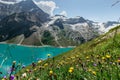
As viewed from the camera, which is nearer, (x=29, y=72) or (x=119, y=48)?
(x=29, y=72)

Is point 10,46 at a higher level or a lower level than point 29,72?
higher

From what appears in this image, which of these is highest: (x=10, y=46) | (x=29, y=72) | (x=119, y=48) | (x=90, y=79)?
(x=10, y=46)

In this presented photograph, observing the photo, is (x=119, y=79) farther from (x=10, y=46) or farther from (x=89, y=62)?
(x=89, y=62)

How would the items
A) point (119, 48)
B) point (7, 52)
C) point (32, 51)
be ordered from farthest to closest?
1. point (119, 48)
2. point (32, 51)
3. point (7, 52)

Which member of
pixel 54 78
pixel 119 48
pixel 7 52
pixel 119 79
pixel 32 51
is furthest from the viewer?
pixel 119 48

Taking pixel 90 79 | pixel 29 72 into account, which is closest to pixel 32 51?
pixel 29 72

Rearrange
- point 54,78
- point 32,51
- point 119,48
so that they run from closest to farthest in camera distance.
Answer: point 54,78
point 32,51
point 119,48

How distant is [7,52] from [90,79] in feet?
7.22

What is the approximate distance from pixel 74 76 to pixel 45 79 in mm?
936

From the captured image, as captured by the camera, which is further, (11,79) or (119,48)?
(119,48)

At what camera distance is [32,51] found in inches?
299

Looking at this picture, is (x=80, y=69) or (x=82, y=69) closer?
(x=82, y=69)

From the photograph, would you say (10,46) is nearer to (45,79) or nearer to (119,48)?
(45,79)

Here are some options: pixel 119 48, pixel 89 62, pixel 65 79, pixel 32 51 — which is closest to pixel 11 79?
pixel 65 79
